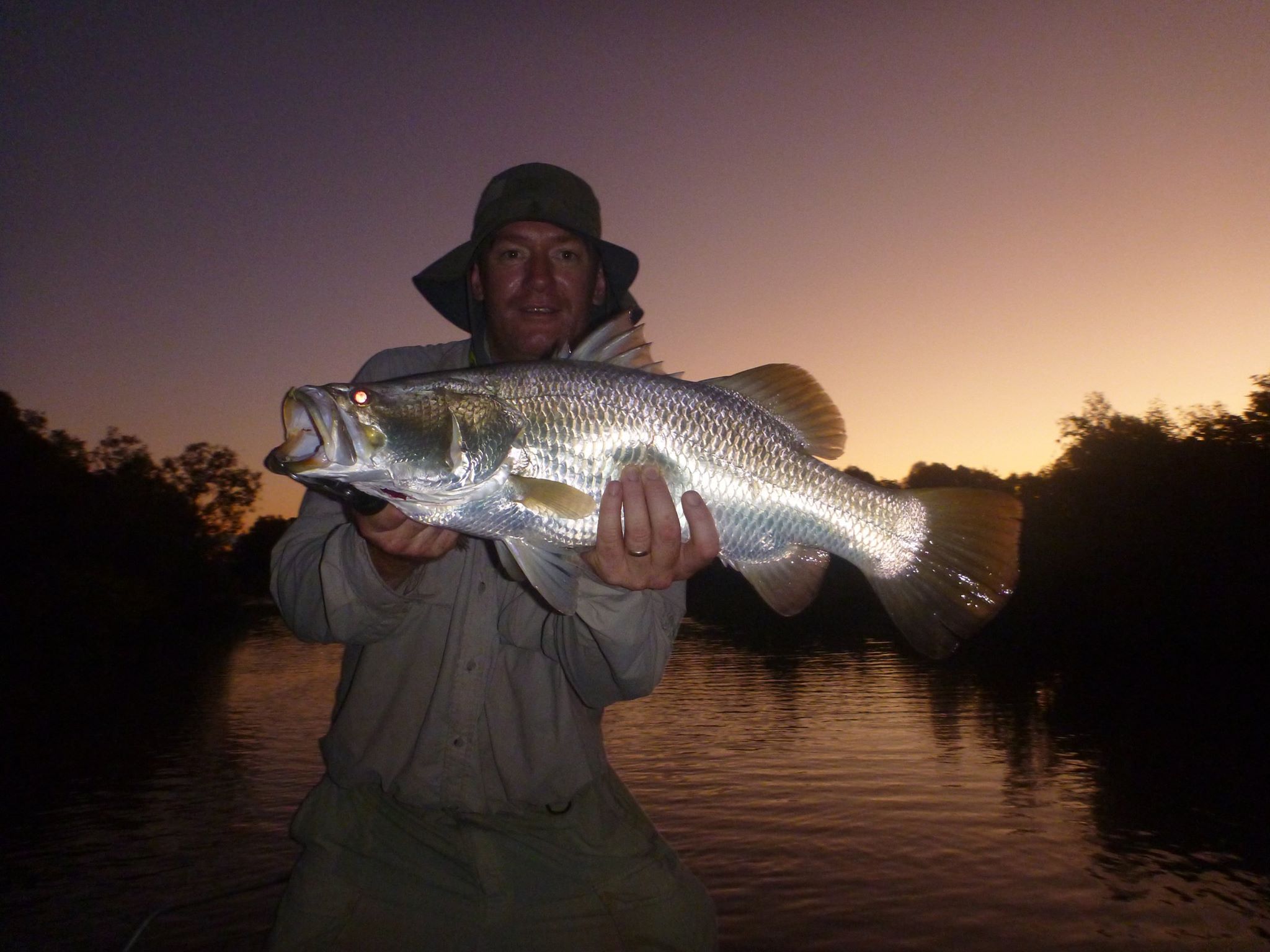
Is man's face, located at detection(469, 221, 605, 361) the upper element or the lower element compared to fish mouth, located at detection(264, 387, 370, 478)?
upper

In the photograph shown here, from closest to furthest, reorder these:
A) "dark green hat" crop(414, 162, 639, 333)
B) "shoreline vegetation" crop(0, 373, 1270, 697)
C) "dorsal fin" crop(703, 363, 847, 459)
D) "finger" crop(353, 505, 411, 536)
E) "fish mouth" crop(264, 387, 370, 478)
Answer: "fish mouth" crop(264, 387, 370, 478) → "finger" crop(353, 505, 411, 536) → "dorsal fin" crop(703, 363, 847, 459) → "dark green hat" crop(414, 162, 639, 333) → "shoreline vegetation" crop(0, 373, 1270, 697)

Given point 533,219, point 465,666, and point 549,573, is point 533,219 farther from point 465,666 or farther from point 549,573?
point 465,666

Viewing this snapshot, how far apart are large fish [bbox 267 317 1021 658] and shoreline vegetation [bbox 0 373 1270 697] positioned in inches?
1074

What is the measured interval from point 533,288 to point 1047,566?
5030 centimetres

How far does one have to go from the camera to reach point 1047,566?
159ft

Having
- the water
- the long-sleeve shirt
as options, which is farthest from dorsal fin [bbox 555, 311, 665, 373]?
the water

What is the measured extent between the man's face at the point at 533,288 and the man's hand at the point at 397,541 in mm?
1349

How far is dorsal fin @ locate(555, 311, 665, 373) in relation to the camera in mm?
3490

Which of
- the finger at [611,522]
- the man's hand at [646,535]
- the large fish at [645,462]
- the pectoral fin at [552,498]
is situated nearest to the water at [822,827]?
the large fish at [645,462]

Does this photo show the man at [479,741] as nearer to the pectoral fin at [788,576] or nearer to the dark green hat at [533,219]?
the pectoral fin at [788,576]

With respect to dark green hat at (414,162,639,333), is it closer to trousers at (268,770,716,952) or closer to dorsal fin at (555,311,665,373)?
dorsal fin at (555,311,665,373)

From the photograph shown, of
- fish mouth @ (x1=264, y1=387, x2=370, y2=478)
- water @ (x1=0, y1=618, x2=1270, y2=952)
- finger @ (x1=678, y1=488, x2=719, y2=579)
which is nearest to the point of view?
fish mouth @ (x1=264, y1=387, x2=370, y2=478)

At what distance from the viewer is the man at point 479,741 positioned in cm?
340

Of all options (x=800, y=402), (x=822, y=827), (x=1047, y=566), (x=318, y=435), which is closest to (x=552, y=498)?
(x=318, y=435)
